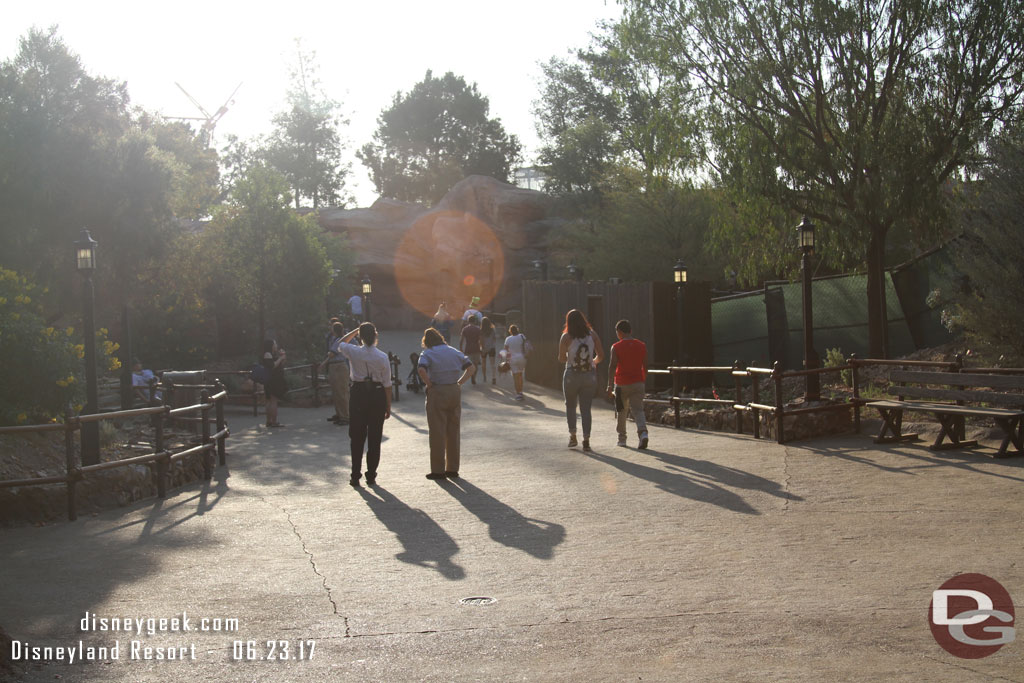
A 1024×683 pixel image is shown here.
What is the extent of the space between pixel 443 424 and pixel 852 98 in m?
11.8

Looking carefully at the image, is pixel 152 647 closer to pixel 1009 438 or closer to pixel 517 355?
pixel 1009 438

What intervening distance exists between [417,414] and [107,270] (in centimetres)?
910

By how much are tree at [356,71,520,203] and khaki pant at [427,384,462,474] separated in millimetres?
54836

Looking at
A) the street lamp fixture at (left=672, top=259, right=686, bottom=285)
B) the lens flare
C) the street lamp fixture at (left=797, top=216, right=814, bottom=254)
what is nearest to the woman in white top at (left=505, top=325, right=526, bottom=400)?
the street lamp fixture at (left=672, top=259, right=686, bottom=285)

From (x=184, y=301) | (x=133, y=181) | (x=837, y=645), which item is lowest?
(x=837, y=645)

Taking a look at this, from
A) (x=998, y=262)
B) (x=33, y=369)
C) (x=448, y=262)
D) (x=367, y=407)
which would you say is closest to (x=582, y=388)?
(x=367, y=407)

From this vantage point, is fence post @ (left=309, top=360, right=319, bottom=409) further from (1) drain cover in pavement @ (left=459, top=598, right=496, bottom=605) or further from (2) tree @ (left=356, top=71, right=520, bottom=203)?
(2) tree @ (left=356, top=71, right=520, bottom=203)

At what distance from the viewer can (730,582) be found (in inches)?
250

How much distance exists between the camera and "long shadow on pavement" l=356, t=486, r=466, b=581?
7.12 m

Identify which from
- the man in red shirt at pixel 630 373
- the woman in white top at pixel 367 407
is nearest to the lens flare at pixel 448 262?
the man in red shirt at pixel 630 373

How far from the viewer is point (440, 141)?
66.8 meters

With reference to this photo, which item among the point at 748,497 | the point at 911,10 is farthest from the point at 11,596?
the point at 911,10

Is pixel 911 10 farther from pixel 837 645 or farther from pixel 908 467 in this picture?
pixel 837 645

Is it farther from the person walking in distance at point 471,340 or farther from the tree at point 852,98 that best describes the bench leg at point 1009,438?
the person walking in distance at point 471,340
